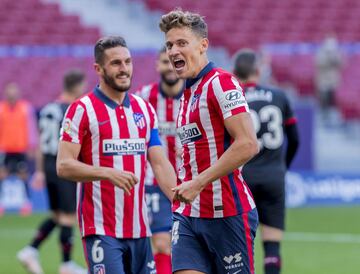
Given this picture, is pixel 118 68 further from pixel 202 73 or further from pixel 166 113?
pixel 166 113

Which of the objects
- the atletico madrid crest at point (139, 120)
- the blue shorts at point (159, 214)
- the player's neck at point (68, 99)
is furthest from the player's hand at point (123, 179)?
the player's neck at point (68, 99)

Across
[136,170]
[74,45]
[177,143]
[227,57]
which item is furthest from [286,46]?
[136,170]

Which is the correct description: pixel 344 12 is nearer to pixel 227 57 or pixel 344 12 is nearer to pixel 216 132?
pixel 227 57

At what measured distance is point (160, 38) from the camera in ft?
84.8

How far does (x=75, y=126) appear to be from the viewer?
6980 mm

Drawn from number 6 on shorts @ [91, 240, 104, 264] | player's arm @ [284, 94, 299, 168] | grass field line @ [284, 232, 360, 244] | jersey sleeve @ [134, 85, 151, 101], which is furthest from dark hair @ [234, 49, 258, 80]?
grass field line @ [284, 232, 360, 244]

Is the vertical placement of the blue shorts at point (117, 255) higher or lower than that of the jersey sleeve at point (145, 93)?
lower

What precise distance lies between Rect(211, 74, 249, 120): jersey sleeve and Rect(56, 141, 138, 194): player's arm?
0.76 m

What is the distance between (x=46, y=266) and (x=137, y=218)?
517 cm

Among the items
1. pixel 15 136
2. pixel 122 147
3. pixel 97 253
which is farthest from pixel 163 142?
pixel 15 136

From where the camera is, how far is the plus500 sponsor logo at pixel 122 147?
7086 mm

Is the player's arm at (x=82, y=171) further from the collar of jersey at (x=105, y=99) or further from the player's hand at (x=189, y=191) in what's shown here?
the player's hand at (x=189, y=191)

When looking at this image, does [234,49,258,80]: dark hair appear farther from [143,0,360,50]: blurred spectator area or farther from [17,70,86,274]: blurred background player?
[143,0,360,50]: blurred spectator area

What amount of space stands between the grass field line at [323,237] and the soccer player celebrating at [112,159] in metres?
7.43
